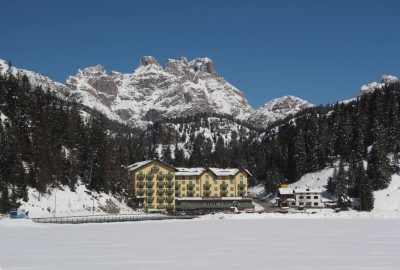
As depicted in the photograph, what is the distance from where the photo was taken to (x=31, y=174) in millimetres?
102188

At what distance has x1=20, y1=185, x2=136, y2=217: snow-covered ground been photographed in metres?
98.6

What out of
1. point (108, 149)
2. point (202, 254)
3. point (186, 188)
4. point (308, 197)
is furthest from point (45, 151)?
point (308, 197)

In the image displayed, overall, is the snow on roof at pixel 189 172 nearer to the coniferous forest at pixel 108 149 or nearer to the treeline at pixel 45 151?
the coniferous forest at pixel 108 149

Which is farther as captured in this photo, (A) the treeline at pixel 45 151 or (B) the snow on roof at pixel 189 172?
(B) the snow on roof at pixel 189 172

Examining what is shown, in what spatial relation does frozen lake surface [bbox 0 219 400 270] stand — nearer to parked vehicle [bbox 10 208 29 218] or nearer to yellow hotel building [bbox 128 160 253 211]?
parked vehicle [bbox 10 208 29 218]

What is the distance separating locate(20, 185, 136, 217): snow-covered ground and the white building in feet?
185

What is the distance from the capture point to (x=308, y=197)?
152250mm

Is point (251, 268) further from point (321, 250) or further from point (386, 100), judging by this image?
point (386, 100)

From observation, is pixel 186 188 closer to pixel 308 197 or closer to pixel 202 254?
pixel 308 197

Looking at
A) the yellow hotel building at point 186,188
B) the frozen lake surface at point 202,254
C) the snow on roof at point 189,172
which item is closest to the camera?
the frozen lake surface at point 202,254

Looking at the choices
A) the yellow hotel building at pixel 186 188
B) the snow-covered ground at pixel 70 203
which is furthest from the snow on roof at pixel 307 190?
the snow-covered ground at pixel 70 203

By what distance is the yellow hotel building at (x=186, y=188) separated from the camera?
6147 inches

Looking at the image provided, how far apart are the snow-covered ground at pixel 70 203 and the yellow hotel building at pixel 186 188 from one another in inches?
1095

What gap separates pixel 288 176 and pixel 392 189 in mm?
55079
